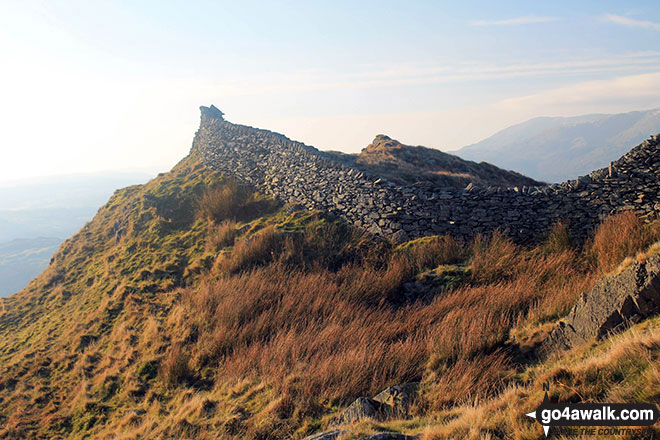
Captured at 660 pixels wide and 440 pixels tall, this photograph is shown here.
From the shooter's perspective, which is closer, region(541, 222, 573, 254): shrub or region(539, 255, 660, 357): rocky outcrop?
region(539, 255, 660, 357): rocky outcrop

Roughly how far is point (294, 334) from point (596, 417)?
4.62m

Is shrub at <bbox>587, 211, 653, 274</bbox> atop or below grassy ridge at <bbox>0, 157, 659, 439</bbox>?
atop

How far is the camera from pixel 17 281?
143 m

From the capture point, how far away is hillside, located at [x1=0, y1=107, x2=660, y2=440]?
4207 mm

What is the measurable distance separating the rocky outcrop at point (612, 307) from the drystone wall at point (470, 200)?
14.0 ft

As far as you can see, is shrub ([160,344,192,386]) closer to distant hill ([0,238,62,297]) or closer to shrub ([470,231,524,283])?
shrub ([470,231,524,283])

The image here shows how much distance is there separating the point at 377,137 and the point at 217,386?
831 inches

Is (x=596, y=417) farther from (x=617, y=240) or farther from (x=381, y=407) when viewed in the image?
(x=617, y=240)

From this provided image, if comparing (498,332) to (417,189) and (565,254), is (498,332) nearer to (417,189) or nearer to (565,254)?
(565,254)

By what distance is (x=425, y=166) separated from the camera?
19.0 m

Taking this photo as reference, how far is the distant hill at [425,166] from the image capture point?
1552 centimetres

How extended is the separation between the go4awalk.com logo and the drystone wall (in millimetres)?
6238

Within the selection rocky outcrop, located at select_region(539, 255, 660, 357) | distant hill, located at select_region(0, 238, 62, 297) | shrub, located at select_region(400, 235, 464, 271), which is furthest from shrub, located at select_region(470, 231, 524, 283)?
distant hill, located at select_region(0, 238, 62, 297)

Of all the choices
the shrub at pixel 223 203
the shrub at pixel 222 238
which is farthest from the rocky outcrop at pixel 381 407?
the shrub at pixel 223 203
